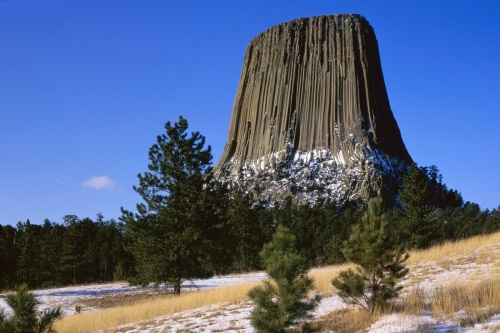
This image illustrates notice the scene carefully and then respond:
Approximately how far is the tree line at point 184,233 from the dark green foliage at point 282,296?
413 mm

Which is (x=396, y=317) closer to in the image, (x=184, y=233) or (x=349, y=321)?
(x=349, y=321)

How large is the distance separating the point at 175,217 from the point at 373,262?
13.2 m

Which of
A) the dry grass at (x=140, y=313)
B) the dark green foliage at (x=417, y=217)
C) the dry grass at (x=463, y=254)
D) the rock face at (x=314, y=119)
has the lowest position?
the dry grass at (x=140, y=313)

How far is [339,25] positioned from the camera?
378 feet

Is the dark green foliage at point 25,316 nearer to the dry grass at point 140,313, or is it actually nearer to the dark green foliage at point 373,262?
the dry grass at point 140,313

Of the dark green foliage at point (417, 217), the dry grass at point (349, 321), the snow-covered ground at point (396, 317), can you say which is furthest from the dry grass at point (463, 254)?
the dark green foliage at point (417, 217)

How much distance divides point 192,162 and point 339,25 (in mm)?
102765

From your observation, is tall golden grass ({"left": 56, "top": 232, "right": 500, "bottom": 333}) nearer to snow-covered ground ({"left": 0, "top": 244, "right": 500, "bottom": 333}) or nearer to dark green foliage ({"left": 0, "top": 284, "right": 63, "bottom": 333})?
snow-covered ground ({"left": 0, "top": 244, "right": 500, "bottom": 333})

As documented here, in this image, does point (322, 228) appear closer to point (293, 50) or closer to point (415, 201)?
point (415, 201)

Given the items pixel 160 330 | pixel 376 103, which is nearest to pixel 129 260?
pixel 160 330

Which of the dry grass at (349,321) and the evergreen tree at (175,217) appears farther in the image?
the evergreen tree at (175,217)

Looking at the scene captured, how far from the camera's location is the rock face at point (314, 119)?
319 ft

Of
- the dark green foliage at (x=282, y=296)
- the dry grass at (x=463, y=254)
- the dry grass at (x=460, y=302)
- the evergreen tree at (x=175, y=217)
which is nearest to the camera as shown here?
the dark green foliage at (x=282, y=296)

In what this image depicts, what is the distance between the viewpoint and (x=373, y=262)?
29.6 ft
